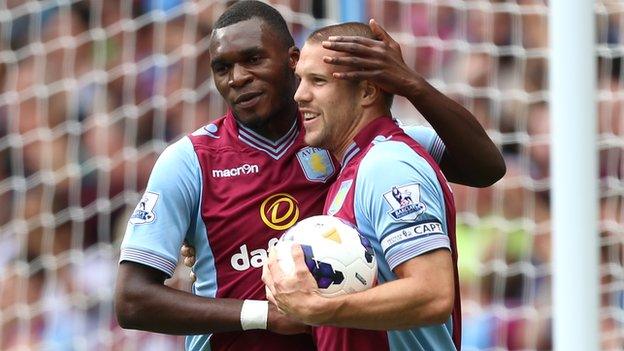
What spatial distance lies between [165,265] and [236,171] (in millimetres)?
357

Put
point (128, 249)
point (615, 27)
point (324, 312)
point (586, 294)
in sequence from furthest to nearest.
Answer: point (615, 27)
point (586, 294)
point (128, 249)
point (324, 312)

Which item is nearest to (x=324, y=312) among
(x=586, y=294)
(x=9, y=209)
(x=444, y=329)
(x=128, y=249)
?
(x=444, y=329)

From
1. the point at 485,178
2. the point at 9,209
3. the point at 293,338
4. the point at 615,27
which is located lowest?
the point at 293,338

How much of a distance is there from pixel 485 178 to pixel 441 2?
11.3 ft

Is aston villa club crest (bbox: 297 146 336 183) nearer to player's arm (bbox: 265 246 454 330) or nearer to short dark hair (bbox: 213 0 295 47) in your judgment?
short dark hair (bbox: 213 0 295 47)

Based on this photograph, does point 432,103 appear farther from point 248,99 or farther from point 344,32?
point 248,99

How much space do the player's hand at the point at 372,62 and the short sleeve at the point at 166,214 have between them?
0.59 metres

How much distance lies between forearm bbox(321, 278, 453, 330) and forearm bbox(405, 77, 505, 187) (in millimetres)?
659

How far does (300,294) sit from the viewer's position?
328 cm

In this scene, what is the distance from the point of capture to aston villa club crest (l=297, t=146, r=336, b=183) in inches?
156

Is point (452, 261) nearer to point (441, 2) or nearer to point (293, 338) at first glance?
point (293, 338)

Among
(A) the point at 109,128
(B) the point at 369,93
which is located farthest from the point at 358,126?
(A) the point at 109,128

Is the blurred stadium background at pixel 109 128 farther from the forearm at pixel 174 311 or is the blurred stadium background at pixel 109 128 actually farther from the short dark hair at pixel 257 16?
the forearm at pixel 174 311

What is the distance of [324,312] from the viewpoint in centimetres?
327
